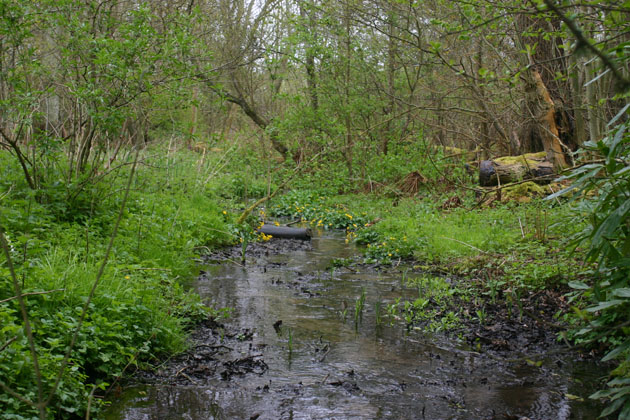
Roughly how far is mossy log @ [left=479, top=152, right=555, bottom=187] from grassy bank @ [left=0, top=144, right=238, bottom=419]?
21.6 ft

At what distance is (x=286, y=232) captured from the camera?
10547mm

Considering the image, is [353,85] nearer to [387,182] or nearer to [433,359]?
[387,182]

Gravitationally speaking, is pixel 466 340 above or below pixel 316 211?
below

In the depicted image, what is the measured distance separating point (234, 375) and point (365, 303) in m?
2.40

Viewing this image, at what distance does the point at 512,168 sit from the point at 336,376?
8.65m

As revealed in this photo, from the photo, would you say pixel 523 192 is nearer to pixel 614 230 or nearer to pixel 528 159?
pixel 528 159

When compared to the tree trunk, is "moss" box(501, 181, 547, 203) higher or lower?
lower

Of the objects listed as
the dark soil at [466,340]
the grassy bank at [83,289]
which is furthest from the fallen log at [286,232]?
the dark soil at [466,340]

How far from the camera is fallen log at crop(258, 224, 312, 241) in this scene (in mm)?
10484

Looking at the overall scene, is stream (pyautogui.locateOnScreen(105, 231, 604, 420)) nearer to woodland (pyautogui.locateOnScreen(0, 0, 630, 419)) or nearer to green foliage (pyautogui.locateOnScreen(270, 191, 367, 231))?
woodland (pyautogui.locateOnScreen(0, 0, 630, 419))

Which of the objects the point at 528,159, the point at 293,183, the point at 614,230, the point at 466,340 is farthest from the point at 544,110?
the point at 293,183

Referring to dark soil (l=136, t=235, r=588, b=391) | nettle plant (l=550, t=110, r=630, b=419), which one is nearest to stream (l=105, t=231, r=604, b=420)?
dark soil (l=136, t=235, r=588, b=391)

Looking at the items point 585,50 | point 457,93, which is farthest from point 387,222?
point 585,50

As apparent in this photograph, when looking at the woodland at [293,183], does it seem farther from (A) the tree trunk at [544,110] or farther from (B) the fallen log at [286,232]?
(B) the fallen log at [286,232]
